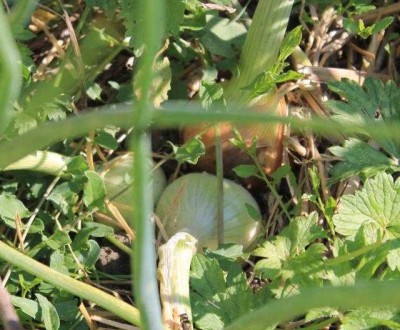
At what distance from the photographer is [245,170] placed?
159 cm

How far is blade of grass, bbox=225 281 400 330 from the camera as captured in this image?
2.14 feet

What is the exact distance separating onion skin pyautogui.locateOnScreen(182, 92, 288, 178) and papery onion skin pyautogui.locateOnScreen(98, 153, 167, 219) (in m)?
0.12

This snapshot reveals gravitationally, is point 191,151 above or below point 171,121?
below

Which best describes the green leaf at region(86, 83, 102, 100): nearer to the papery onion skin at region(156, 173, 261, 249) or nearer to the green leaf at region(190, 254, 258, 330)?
the papery onion skin at region(156, 173, 261, 249)

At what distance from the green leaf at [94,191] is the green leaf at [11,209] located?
12 cm

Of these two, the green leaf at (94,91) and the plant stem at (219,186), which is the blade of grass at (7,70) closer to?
Answer: the plant stem at (219,186)

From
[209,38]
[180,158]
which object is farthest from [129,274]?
[209,38]

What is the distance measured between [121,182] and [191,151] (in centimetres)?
18

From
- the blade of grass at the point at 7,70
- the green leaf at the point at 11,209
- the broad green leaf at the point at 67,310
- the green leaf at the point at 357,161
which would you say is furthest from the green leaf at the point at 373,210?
the blade of grass at the point at 7,70

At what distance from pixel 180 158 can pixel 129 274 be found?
0.90ft

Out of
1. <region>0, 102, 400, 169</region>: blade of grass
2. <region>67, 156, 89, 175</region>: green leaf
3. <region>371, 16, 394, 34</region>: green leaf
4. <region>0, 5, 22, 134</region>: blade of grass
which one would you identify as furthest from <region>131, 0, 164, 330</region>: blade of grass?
<region>371, 16, 394, 34</region>: green leaf

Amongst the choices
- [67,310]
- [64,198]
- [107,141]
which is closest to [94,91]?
[107,141]

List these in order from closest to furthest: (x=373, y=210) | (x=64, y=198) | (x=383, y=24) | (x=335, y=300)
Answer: (x=335, y=300), (x=373, y=210), (x=64, y=198), (x=383, y=24)

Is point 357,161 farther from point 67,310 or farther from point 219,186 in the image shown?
point 67,310
